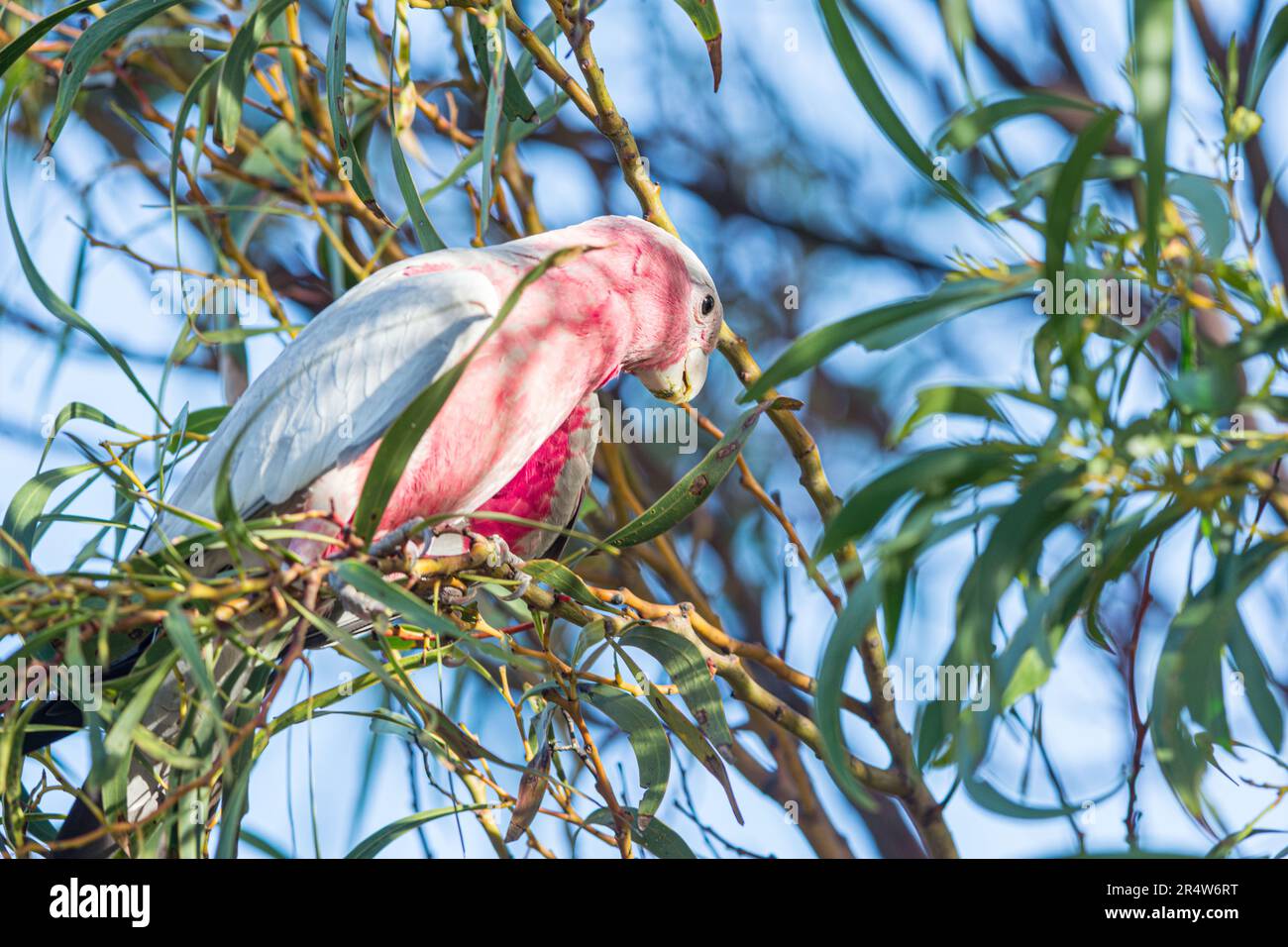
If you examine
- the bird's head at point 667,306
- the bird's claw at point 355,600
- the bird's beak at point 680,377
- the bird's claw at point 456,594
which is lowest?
the bird's claw at point 355,600

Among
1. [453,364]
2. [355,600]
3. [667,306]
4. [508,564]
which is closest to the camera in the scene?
[355,600]

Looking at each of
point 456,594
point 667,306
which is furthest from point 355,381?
point 667,306

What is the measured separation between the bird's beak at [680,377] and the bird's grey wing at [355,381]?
333 millimetres

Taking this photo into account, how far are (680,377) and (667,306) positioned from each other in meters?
0.14

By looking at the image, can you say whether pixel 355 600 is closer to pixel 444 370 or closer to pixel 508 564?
pixel 508 564

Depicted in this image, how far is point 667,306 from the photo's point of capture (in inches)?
66.3

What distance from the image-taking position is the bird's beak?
1763 mm

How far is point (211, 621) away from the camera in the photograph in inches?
39.0

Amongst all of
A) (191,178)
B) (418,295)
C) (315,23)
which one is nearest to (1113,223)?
(418,295)

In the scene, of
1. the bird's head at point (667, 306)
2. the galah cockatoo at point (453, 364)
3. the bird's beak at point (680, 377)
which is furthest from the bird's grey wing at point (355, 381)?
the bird's beak at point (680, 377)

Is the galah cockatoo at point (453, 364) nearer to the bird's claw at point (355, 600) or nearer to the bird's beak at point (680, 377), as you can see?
the bird's beak at point (680, 377)

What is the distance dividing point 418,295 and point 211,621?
64 centimetres

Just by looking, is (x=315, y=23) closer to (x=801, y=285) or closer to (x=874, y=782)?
(x=801, y=285)

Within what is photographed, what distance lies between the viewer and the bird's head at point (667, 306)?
1.65 meters
